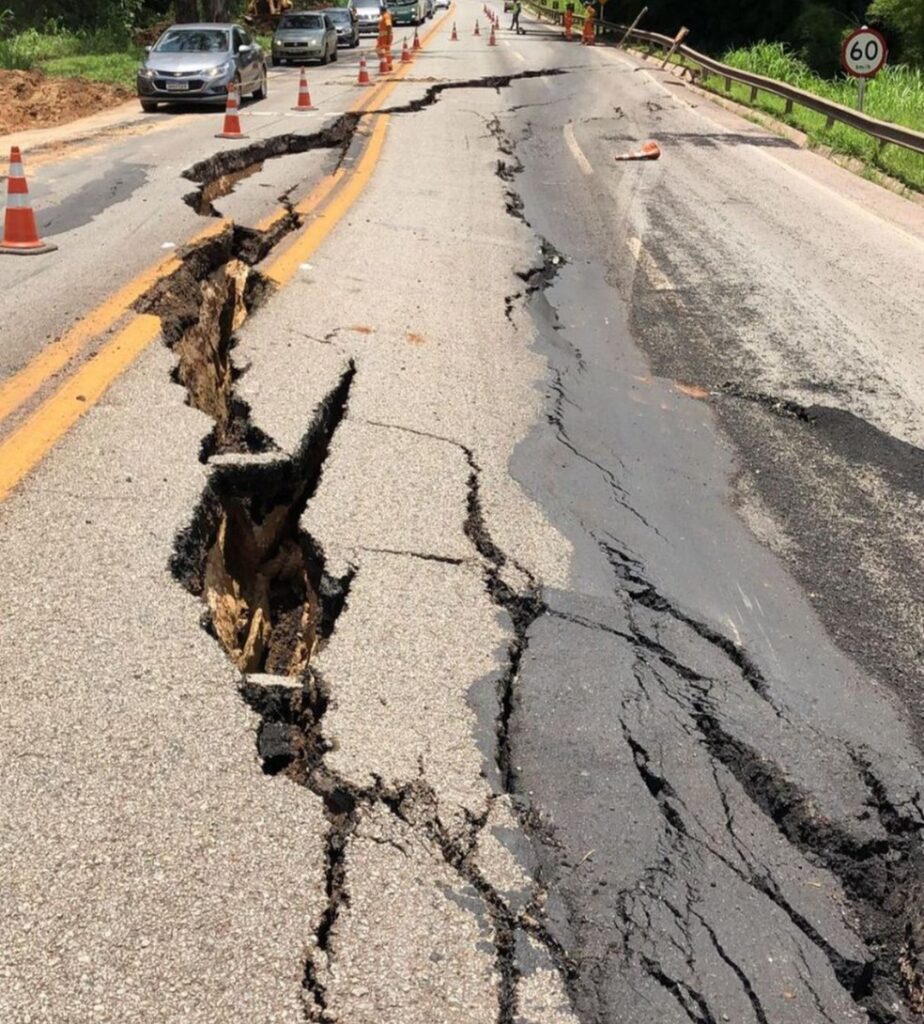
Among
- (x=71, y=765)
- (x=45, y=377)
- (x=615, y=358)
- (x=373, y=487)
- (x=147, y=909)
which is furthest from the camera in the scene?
(x=615, y=358)

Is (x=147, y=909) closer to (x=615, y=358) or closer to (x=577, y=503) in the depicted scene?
(x=577, y=503)

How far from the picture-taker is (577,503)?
4.49m

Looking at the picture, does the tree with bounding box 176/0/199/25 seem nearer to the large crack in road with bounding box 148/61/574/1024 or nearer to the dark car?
the dark car

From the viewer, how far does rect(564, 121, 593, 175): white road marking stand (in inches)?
515

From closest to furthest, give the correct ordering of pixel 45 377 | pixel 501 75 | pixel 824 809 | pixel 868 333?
pixel 824 809
pixel 45 377
pixel 868 333
pixel 501 75

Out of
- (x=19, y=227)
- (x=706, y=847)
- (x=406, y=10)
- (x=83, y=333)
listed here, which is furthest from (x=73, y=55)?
(x=706, y=847)

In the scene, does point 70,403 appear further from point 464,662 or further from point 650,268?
point 650,268

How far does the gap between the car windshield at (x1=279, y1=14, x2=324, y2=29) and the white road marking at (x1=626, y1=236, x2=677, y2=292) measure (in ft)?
76.4

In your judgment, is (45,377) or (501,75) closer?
(45,377)

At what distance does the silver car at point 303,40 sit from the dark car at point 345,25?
831 cm

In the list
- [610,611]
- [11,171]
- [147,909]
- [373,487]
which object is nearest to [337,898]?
[147,909]

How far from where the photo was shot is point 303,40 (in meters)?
28.8

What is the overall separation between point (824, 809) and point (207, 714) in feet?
5.28

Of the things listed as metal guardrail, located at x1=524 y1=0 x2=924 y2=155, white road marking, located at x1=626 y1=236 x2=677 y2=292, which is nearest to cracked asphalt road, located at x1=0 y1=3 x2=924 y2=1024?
white road marking, located at x1=626 y1=236 x2=677 y2=292
